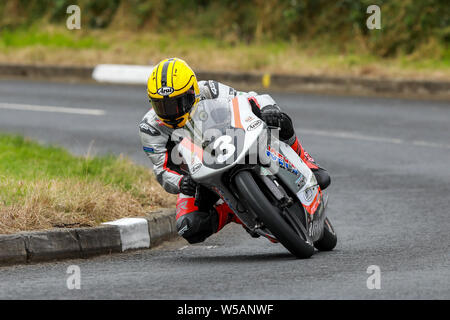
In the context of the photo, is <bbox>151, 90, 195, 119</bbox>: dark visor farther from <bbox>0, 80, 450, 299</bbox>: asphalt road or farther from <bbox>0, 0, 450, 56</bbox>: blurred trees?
<bbox>0, 0, 450, 56</bbox>: blurred trees


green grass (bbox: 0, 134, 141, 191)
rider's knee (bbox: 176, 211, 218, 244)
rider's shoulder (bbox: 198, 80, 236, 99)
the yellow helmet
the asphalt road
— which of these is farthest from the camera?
green grass (bbox: 0, 134, 141, 191)

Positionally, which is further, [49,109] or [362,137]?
[49,109]

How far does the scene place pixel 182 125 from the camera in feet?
23.4

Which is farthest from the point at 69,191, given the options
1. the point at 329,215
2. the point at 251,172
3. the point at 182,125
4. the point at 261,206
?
the point at 329,215

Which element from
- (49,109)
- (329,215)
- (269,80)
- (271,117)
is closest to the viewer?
(271,117)

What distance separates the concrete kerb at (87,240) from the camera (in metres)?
7.19

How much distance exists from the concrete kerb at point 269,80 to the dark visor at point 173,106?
10427 millimetres

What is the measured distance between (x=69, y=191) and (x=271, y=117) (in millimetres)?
2076

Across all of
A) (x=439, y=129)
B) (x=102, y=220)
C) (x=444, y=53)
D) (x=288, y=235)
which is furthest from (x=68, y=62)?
(x=288, y=235)

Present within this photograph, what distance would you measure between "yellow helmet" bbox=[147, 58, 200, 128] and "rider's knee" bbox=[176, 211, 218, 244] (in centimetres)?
68

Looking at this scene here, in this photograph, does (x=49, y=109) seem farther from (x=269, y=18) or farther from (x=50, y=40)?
(x=269, y=18)

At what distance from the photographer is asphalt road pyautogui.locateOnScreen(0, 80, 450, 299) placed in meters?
6.01

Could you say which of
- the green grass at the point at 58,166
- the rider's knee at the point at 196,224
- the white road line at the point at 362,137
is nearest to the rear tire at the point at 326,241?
the rider's knee at the point at 196,224

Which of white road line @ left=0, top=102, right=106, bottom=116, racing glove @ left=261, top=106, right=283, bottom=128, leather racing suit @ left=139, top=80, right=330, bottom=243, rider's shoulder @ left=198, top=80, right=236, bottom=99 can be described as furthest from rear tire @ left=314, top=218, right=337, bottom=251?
white road line @ left=0, top=102, right=106, bottom=116
